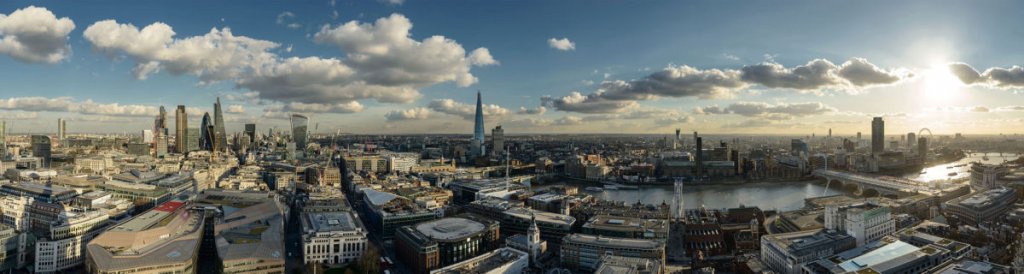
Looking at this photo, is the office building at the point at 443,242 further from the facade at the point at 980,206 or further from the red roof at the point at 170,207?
the facade at the point at 980,206

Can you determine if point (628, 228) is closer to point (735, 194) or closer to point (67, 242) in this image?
point (67, 242)

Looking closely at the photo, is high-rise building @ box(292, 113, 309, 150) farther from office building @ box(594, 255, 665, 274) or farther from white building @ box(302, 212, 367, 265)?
office building @ box(594, 255, 665, 274)

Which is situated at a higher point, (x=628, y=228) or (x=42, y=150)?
(x=42, y=150)

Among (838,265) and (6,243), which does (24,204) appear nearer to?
(6,243)

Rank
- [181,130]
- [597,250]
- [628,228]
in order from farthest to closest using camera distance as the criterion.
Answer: [181,130]
[628,228]
[597,250]

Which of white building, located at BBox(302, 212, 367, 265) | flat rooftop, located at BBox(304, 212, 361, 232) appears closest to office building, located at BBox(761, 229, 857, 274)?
white building, located at BBox(302, 212, 367, 265)

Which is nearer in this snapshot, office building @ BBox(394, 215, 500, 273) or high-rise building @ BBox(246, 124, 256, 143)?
office building @ BBox(394, 215, 500, 273)

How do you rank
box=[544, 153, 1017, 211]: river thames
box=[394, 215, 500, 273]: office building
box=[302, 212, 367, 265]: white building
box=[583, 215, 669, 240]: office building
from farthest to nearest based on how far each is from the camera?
box=[544, 153, 1017, 211]: river thames, box=[583, 215, 669, 240]: office building, box=[302, 212, 367, 265]: white building, box=[394, 215, 500, 273]: office building

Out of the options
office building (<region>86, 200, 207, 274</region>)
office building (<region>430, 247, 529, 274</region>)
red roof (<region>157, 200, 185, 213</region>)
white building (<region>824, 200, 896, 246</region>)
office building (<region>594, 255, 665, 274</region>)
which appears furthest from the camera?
red roof (<region>157, 200, 185, 213</region>)

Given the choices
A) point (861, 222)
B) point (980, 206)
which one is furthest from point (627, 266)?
point (980, 206)
